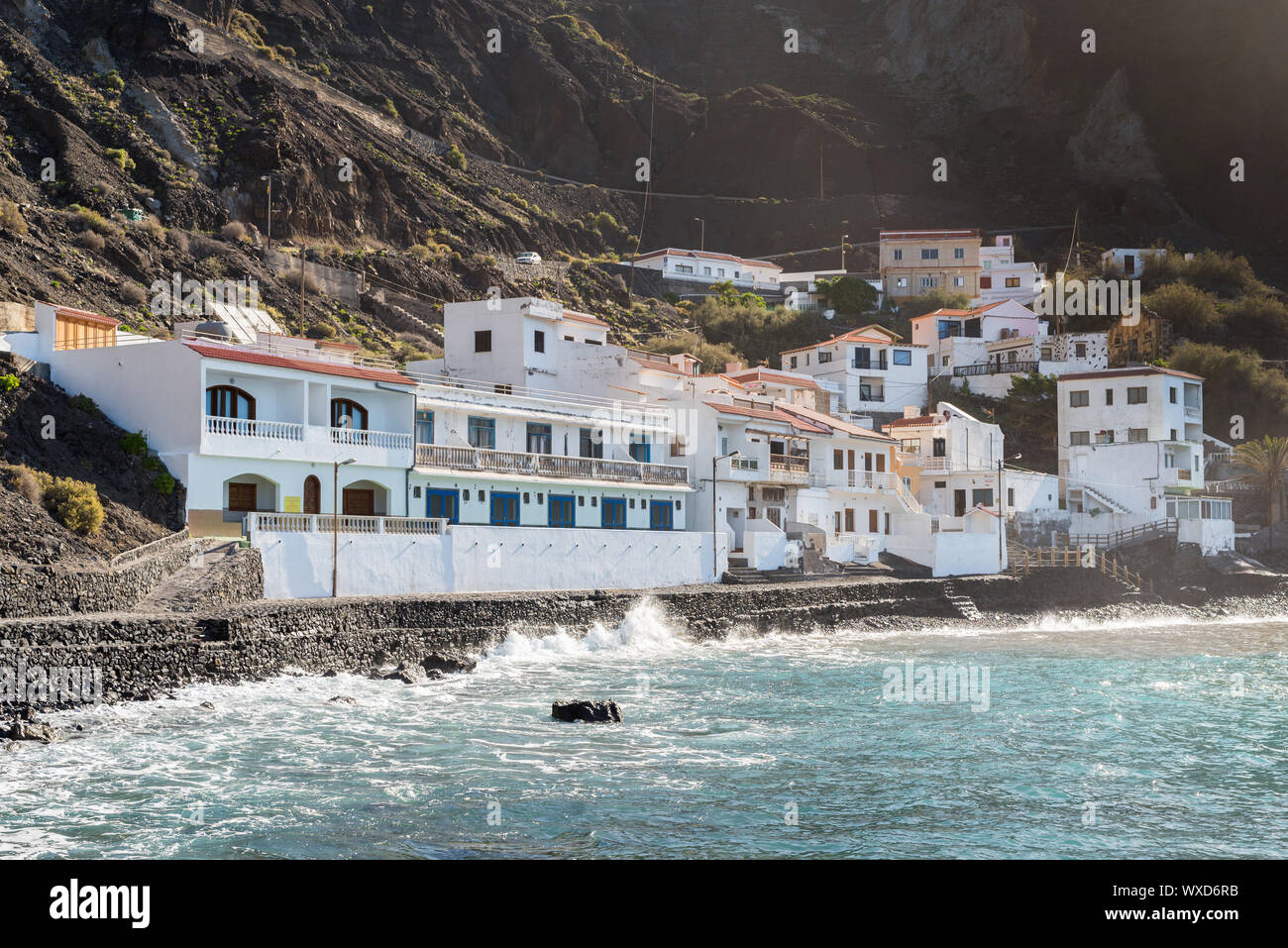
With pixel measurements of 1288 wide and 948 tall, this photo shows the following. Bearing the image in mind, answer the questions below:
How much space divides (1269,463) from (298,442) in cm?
5898

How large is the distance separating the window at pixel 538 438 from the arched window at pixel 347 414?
824 centimetres

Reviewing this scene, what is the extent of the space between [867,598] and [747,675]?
17.6m

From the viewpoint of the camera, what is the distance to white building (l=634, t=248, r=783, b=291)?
399 ft

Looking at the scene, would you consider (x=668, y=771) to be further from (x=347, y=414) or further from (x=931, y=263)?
(x=931, y=263)

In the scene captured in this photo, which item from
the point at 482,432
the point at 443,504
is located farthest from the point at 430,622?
the point at 482,432

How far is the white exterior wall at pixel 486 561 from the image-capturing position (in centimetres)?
3369

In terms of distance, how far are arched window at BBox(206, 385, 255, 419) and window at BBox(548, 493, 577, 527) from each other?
12.7 metres

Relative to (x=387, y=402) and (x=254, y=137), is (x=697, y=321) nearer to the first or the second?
(x=254, y=137)

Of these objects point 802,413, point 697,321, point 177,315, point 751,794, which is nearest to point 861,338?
point 802,413

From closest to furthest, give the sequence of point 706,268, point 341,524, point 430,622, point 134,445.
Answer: point 430,622 < point 134,445 < point 341,524 < point 706,268

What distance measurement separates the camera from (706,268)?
12306cm

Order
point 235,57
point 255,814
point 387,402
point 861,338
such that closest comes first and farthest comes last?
point 255,814, point 387,402, point 861,338, point 235,57

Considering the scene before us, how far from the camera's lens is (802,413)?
6375 cm

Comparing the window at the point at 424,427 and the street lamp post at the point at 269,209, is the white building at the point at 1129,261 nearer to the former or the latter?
the street lamp post at the point at 269,209
